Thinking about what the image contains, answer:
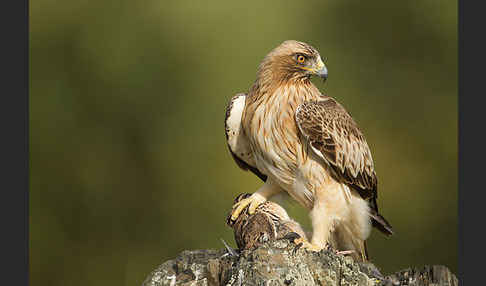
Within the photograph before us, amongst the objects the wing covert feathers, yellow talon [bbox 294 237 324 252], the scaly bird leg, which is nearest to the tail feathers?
the wing covert feathers

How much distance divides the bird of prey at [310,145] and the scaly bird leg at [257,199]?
0.51 feet

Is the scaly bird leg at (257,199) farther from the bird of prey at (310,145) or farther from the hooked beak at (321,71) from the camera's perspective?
the hooked beak at (321,71)

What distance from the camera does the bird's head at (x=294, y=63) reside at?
10.8 feet

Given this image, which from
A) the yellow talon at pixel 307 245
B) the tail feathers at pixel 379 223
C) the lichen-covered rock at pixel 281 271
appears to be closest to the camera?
the lichen-covered rock at pixel 281 271

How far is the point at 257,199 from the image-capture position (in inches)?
141

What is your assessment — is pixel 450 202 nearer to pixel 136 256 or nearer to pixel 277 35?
pixel 277 35

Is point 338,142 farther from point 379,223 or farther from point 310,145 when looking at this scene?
point 379,223

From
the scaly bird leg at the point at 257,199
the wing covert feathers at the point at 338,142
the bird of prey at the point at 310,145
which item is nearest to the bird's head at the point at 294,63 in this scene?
the bird of prey at the point at 310,145

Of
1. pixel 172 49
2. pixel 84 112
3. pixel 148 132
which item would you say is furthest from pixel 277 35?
pixel 84 112

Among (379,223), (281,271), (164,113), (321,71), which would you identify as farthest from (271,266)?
(164,113)

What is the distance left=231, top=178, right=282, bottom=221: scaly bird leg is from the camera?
3.56 meters

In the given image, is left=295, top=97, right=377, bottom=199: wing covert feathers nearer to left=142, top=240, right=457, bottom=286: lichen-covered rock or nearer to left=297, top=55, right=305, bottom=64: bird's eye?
left=297, top=55, right=305, bottom=64: bird's eye

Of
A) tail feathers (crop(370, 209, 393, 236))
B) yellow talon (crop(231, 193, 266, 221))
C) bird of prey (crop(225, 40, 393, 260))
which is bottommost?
tail feathers (crop(370, 209, 393, 236))

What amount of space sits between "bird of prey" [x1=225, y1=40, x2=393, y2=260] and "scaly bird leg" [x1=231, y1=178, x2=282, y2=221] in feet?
0.51
